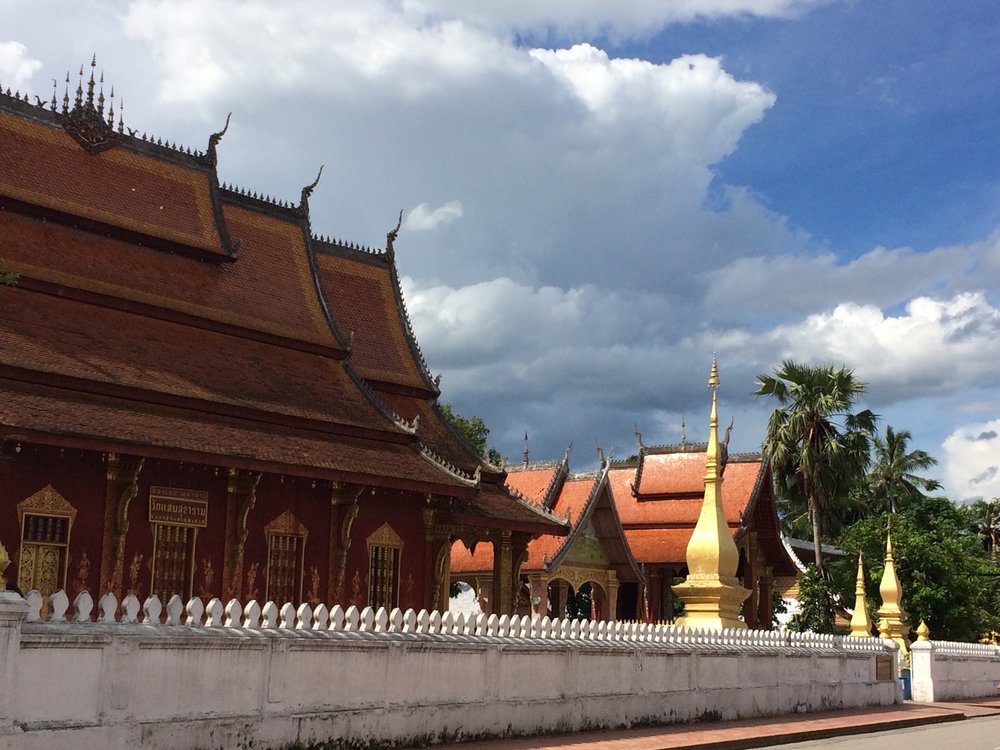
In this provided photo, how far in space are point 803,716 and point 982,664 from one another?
1084 centimetres

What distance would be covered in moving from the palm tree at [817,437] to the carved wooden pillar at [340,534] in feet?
73.3

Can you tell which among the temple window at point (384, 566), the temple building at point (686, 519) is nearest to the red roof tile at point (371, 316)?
the temple window at point (384, 566)

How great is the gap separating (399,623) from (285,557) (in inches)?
274

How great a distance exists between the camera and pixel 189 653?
34.8 ft

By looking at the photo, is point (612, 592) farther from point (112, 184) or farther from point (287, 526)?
point (112, 184)

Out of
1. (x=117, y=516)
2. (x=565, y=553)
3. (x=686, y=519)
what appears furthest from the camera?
(x=686, y=519)

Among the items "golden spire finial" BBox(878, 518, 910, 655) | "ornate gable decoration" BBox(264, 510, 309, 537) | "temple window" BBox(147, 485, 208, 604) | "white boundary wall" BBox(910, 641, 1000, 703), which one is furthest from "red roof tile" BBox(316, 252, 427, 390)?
"white boundary wall" BBox(910, 641, 1000, 703)

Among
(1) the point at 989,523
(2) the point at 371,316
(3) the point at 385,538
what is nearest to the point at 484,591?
(2) the point at 371,316

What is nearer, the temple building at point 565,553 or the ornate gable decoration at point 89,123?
the ornate gable decoration at point 89,123

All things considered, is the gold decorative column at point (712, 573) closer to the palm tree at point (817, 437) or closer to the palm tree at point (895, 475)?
the palm tree at point (817, 437)

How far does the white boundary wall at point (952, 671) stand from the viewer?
2555 cm

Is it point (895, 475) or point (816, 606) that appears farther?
point (895, 475)

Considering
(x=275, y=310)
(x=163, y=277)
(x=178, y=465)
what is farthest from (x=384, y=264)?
(x=178, y=465)

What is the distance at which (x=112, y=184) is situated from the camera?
69.0ft
